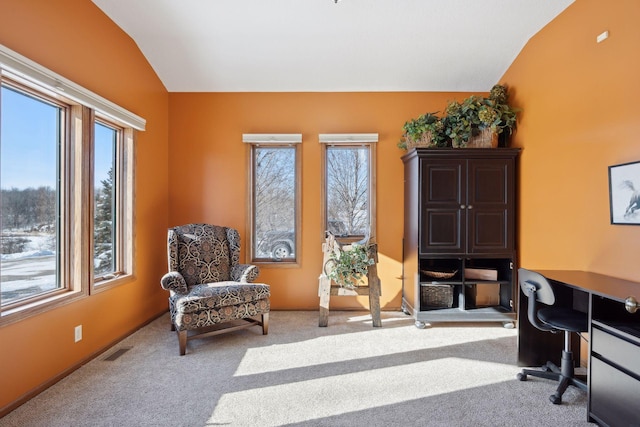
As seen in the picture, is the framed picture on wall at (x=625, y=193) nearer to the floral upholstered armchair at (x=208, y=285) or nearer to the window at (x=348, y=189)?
the window at (x=348, y=189)

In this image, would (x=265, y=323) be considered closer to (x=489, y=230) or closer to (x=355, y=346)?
(x=355, y=346)

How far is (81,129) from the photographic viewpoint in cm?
270

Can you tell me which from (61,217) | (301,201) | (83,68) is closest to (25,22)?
(83,68)

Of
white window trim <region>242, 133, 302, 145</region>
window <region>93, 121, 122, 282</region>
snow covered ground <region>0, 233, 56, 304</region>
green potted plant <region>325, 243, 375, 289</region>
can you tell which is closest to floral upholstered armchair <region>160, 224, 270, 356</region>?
window <region>93, 121, 122, 282</region>

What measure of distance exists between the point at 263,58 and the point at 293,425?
3.35 meters

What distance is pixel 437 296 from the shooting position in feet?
12.1

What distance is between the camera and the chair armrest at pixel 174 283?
121 inches

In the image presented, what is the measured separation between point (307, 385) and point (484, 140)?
→ 9.52 feet

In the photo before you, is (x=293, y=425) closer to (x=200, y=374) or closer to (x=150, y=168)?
(x=200, y=374)

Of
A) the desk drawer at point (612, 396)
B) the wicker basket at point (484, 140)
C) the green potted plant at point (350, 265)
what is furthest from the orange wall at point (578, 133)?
the green potted plant at point (350, 265)

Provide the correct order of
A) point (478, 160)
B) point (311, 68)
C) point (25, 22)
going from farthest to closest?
point (311, 68)
point (478, 160)
point (25, 22)

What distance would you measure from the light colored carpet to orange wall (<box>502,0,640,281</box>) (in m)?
1.00

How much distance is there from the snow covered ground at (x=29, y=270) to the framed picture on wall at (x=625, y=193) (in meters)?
4.00

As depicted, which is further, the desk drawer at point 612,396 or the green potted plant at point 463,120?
the green potted plant at point 463,120
